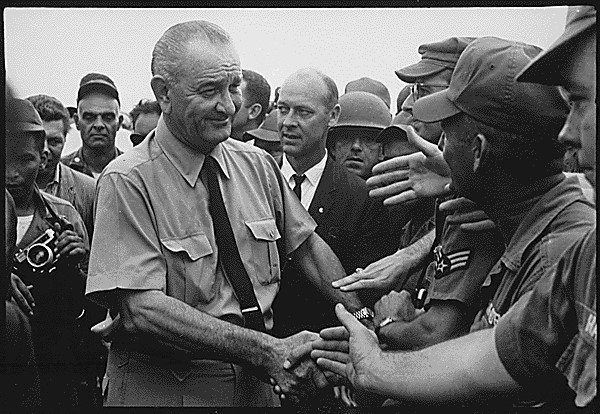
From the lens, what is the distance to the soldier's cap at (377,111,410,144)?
3.43 metres

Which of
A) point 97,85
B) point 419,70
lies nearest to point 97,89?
point 97,85

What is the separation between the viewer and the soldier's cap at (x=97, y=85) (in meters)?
3.38

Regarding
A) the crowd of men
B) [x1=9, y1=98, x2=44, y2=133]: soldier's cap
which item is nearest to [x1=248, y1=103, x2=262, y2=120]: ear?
the crowd of men

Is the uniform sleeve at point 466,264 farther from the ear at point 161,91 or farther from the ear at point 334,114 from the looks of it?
the ear at point 161,91

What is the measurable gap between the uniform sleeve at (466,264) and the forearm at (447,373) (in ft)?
0.63

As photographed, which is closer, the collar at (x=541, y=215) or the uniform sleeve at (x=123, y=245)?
the collar at (x=541, y=215)

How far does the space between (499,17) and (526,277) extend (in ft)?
2.95

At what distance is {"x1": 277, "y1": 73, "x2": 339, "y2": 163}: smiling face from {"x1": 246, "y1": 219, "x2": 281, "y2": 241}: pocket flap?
27 centimetres

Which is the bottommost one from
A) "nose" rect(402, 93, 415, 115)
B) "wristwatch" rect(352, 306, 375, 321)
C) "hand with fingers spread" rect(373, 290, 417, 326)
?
"wristwatch" rect(352, 306, 375, 321)

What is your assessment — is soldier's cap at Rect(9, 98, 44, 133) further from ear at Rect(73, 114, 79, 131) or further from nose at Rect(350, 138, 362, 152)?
nose at Rect(350, 138, 362, 152)

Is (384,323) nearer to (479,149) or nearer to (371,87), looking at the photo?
(479,149)

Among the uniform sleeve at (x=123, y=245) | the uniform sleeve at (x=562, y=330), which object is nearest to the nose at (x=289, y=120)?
the uniform sleeve at (x=123, y=245)

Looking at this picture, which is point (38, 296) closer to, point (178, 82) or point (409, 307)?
point (178, 82)

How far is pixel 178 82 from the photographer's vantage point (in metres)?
3.34
